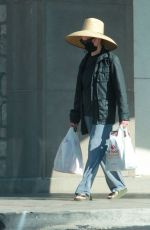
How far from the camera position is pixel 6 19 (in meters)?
10.0

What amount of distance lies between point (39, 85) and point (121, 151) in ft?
6.28

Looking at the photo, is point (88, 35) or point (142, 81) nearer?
point (88, 35)

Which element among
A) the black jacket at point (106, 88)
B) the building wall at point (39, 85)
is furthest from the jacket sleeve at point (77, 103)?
the building wall at point (39, 85)

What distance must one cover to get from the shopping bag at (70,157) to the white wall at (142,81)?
1.72 metres

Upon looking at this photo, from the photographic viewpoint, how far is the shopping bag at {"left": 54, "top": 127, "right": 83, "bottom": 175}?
8680mm

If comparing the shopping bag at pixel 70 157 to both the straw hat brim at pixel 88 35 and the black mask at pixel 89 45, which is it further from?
the straw hat brim at pixel 88 35

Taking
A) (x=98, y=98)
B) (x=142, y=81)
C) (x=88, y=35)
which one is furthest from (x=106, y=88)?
(x=142, y=81)

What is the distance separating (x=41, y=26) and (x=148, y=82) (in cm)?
158

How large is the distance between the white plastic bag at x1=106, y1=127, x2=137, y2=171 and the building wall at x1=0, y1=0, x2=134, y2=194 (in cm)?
153

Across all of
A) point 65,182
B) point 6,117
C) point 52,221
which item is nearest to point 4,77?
point 6,117

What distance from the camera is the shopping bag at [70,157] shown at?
342 inches

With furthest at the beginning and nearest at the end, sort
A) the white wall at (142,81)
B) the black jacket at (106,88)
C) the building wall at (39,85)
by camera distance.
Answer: the white wall at (142,81), the building wall at (39,85), the black jacket at (106,88)

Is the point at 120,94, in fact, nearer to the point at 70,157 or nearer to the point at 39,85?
the point at 70,157

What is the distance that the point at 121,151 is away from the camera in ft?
27.5
